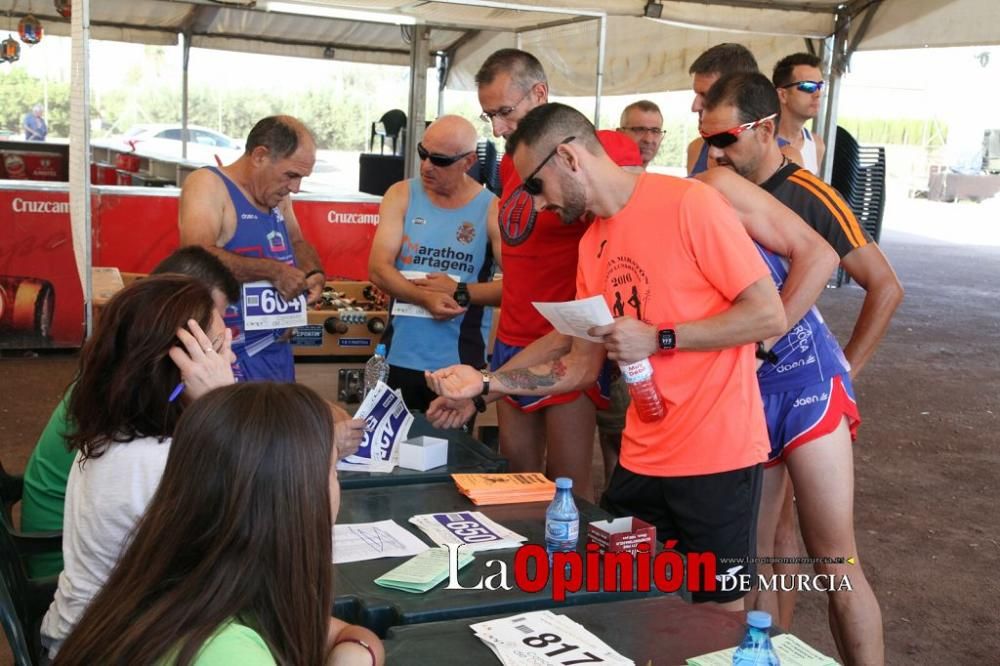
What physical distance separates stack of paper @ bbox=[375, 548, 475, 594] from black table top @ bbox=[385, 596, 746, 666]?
0.15 meters

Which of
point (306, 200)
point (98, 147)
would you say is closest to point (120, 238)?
point (306, 200)

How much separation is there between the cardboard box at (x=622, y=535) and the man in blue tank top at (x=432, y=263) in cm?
178

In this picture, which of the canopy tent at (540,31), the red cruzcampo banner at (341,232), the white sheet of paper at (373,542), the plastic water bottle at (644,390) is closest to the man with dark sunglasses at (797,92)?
the plastic water bottle at (644,390)

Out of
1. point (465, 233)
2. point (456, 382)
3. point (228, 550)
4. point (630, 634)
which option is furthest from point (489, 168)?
point (228, 550)

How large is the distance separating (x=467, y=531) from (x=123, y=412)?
833 millimetres

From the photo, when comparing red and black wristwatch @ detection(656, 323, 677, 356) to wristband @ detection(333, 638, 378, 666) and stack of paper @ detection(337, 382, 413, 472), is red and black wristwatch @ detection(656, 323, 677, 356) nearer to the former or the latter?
stack of paper @ detection(337, 382, 413, 472)

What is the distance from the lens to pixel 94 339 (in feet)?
7.23

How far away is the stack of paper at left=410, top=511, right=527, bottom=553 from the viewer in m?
2.36

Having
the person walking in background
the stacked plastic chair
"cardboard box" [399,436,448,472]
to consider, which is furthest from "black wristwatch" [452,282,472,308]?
the person walking in background

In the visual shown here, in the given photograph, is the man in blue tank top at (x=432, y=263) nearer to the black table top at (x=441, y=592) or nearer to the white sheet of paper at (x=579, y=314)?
the white sheet of paper at (x=579, y=314)

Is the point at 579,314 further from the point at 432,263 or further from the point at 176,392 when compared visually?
the point at 432,263

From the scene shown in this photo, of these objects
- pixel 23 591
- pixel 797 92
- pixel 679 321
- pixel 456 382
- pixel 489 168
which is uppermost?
pixel 797 92

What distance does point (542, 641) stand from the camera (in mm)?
1896

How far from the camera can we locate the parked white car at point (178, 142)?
72.0 feet
